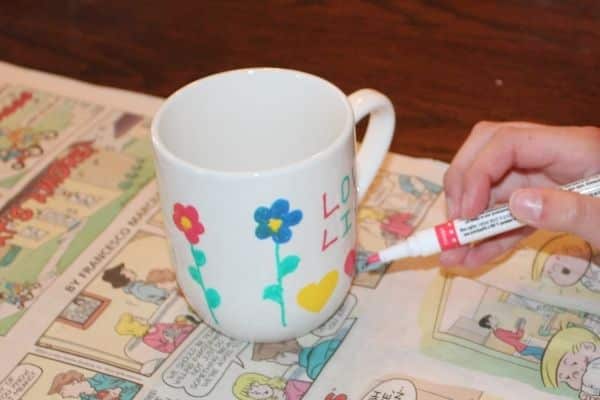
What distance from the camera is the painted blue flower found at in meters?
0.46

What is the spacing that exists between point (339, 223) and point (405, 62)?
30 centimetres

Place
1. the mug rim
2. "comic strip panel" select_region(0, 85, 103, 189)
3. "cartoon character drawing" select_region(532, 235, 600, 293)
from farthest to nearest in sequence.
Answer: "comic strip panel" select_region(0, 85, 103, 189), "cartoon character drawing" select_region(532, 235, 600, 293), the mug rim

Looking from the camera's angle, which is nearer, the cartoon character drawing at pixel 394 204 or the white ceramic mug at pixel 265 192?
the white ceramic mug at pixel 265 192

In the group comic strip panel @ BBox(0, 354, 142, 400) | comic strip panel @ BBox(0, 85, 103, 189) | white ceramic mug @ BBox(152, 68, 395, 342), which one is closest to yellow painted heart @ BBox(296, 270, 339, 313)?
white ceramic mug @ BBox(152, 68, 395, 342)

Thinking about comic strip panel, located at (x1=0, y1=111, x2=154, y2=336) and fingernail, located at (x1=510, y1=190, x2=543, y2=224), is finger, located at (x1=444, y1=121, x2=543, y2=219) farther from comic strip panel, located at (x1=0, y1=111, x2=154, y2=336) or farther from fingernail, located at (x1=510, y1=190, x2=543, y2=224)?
comic strip panel, located at (x1=0, y1=111, x2=154, y2=336)

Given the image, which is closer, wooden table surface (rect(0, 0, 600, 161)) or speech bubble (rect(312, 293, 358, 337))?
speech bubble (rect(312, 293, 358, 337))

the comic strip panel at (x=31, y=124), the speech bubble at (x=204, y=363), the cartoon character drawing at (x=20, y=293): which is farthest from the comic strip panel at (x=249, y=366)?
the comic strip panel at (x=31, y=124)

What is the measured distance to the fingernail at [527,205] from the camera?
0.45 meters

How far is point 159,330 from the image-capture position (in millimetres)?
545

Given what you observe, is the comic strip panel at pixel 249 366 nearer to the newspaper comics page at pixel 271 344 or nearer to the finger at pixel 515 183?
the newspaper comics page at pixel 271 344

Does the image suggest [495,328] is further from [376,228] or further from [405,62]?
[405,62]

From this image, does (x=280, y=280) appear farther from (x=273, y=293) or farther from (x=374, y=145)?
(x=374, y=145)

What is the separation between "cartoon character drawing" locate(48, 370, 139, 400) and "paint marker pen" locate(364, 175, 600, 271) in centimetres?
16

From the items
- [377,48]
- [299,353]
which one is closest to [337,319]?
[299,353]
